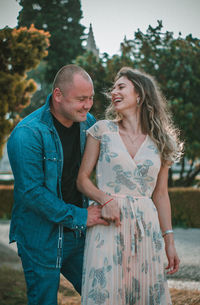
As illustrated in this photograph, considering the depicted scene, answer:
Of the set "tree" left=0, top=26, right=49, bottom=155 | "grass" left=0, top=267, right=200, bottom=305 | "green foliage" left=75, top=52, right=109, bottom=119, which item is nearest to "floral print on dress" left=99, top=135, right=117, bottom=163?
"grass" left=0, top=267, right=200, bottom=305

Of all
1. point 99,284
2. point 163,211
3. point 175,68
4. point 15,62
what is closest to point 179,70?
point 175,68

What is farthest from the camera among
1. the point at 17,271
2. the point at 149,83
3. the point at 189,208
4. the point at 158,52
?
the point at 158,52

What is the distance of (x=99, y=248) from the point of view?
221 cm

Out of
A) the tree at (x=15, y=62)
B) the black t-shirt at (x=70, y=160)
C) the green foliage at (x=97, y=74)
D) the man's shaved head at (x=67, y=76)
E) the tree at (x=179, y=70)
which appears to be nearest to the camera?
the man's shaved head at (x=67, y=76)

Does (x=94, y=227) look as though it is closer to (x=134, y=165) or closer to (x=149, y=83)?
(x=134, y=165)

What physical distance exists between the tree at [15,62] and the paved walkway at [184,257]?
282 cm

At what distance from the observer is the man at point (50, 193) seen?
7.16 ft

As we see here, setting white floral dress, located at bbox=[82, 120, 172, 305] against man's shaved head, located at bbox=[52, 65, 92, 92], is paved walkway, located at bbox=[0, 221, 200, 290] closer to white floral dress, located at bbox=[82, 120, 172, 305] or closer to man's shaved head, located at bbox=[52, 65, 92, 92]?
white floral dress, located at bbox=[82, 120, 172, 305]

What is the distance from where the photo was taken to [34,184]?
215 cm

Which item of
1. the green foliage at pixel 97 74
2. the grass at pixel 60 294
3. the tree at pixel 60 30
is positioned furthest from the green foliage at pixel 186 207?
the tree at pixel 60 30

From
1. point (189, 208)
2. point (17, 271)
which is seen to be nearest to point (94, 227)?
point (17, 271)

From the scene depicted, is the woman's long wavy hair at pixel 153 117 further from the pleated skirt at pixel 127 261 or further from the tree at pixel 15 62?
the tree at pixel 15 62

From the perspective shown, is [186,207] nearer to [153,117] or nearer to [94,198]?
[153,117]

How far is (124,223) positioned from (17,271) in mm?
4126
